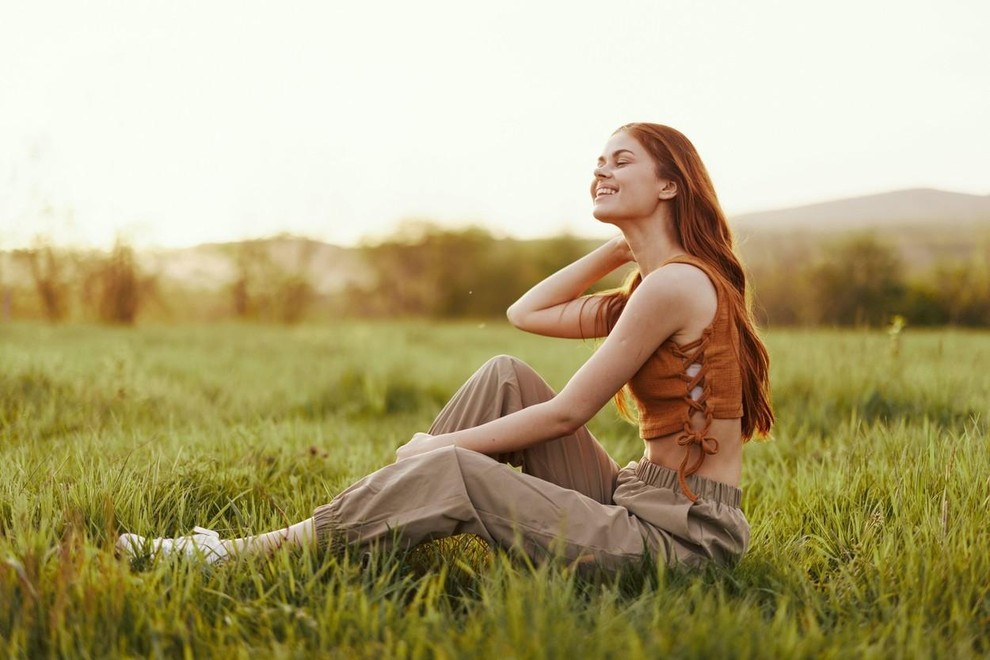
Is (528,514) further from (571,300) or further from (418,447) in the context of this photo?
(571,300)

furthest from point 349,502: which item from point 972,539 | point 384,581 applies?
point 972,539

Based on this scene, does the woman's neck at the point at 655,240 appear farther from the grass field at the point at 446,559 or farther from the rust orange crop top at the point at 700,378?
the grass field at the point at 446,559

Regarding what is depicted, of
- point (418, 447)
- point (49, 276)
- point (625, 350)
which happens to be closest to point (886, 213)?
point (49, 276)

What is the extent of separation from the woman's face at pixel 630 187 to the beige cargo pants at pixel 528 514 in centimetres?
86

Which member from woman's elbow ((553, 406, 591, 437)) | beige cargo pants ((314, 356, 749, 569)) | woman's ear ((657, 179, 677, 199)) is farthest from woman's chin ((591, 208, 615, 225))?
beige cargo pants ((314, 356, 749, 569))

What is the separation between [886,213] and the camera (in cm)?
3116

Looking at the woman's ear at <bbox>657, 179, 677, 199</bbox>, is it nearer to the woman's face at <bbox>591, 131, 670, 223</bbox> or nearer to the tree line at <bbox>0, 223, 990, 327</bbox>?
the woman's face at <bbox>591, 131, 670, 223</bbox>

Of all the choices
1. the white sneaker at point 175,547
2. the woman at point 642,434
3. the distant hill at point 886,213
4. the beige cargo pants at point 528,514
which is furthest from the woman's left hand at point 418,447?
the distant hill at point 886,213

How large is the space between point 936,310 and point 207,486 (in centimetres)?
1597

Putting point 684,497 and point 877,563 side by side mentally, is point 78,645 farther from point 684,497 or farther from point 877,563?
point 877,563

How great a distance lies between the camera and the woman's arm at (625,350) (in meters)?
2.43

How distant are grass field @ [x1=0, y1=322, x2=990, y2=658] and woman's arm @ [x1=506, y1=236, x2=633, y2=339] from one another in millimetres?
949

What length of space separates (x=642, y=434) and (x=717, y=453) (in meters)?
0.26

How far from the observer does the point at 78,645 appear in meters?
1.93
